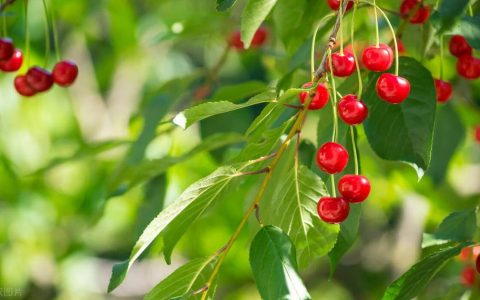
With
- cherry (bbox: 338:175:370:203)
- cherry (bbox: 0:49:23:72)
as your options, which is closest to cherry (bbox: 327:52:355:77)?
cherry (bbox: 338:175:370:203)

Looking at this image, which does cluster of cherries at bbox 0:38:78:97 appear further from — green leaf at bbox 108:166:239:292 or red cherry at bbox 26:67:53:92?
green leaf at bbox 108:166:239:292

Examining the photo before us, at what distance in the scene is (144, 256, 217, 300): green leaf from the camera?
1.08 metres

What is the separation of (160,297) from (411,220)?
1990 mm

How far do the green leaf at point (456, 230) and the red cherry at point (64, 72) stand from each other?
2.24ft

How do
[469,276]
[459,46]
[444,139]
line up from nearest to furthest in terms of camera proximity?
1. [459,46]
2. [444,139]
3. [469,276]

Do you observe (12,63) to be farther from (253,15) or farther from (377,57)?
(377,57)

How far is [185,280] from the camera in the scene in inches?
43.0

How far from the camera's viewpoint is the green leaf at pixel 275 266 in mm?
992

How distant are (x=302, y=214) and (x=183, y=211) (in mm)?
148

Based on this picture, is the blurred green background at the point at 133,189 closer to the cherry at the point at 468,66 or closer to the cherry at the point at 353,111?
the cherry at the point at 468,66

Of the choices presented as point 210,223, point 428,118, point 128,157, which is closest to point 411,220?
point 210,223

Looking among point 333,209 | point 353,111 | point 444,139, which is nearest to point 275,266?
point 333,209

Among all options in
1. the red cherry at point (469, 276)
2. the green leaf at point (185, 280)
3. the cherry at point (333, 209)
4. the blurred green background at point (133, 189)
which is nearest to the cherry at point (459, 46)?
the cherry at point (333, 209)

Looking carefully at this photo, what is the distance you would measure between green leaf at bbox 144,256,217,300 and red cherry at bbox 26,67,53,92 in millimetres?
584
